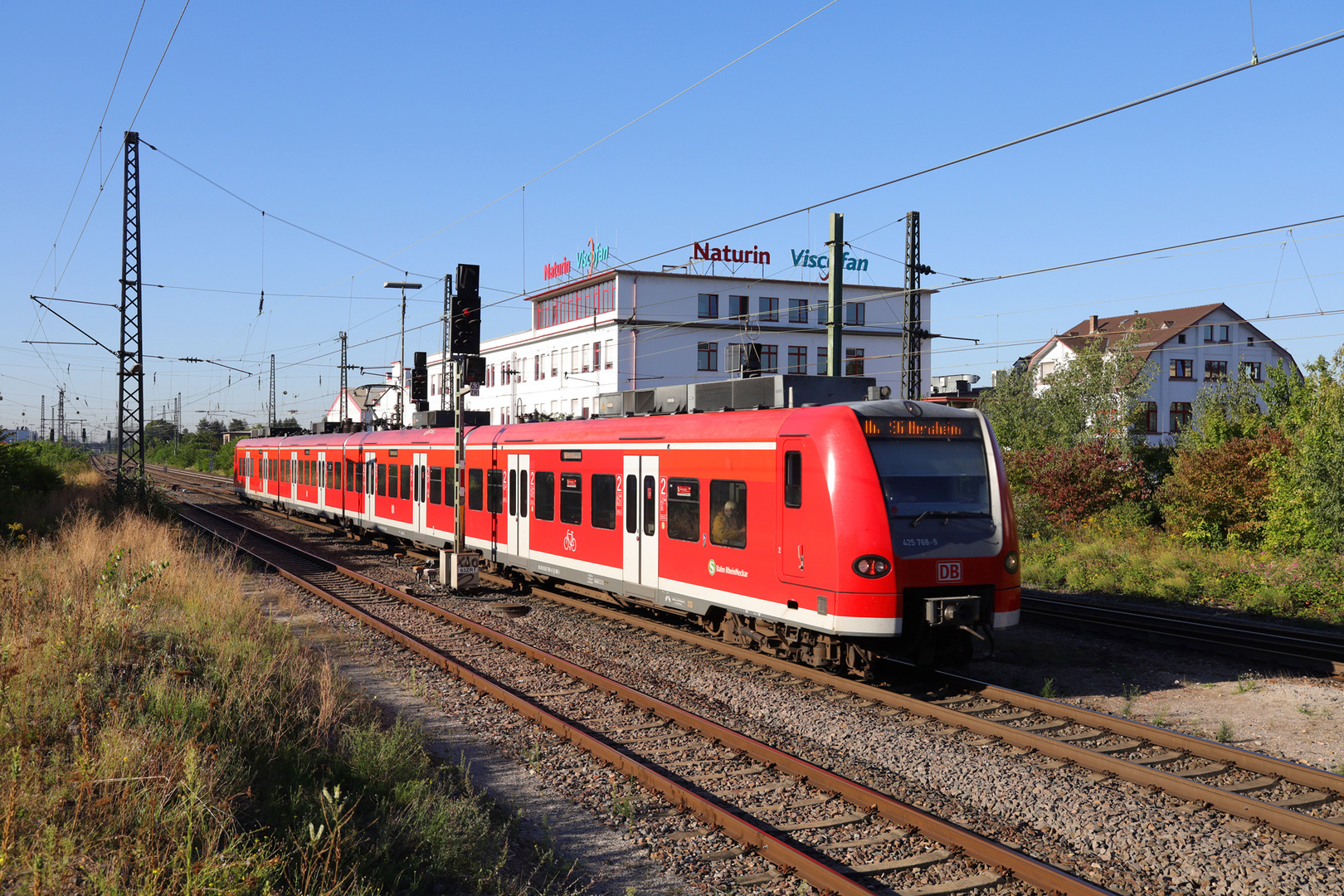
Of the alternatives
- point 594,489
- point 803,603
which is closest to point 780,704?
point 803,603

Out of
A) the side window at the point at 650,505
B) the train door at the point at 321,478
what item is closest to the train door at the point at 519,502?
the side window at the point at 650,505

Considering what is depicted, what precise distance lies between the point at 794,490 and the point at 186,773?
6.44 m

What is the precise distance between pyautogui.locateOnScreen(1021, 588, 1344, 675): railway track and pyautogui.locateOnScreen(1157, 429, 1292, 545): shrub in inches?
365

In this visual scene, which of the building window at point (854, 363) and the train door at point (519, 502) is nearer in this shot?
the train door at point (519, 502)

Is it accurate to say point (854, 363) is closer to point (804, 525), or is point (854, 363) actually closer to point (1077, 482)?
point (1077, 482)

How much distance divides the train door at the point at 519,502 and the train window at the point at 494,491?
371mm

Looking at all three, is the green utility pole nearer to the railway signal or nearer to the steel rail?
the railway signal

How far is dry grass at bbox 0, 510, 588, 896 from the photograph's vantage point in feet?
15.0

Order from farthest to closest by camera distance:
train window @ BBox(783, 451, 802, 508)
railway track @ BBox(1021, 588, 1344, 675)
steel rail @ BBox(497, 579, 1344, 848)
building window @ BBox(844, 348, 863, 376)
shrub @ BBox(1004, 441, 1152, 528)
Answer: building window @ BBox(844, 348, 863, 376), shrub @ BBox(1004, 441, 1152, 528), railway track @ BBox(1021, 588, 1344, 675), train window @ BBox(783, 451, 802, 508), steel rail @ BBox(497, 579, 1344, 848)

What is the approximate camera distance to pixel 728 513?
438 inches

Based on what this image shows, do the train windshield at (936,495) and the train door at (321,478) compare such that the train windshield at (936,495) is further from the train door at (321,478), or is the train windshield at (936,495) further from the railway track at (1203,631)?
the train door at (321,478)

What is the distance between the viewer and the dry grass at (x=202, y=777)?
456 cm

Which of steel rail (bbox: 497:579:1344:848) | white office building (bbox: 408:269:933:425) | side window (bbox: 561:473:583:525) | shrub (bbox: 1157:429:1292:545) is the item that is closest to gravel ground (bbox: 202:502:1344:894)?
steel rail (bbox: 497:579:1344:848)

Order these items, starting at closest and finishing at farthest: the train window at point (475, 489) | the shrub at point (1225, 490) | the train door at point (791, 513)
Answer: the train door at point (791, 513) < the train window at point (475, 489) < the shrub at point (1225, 490)
